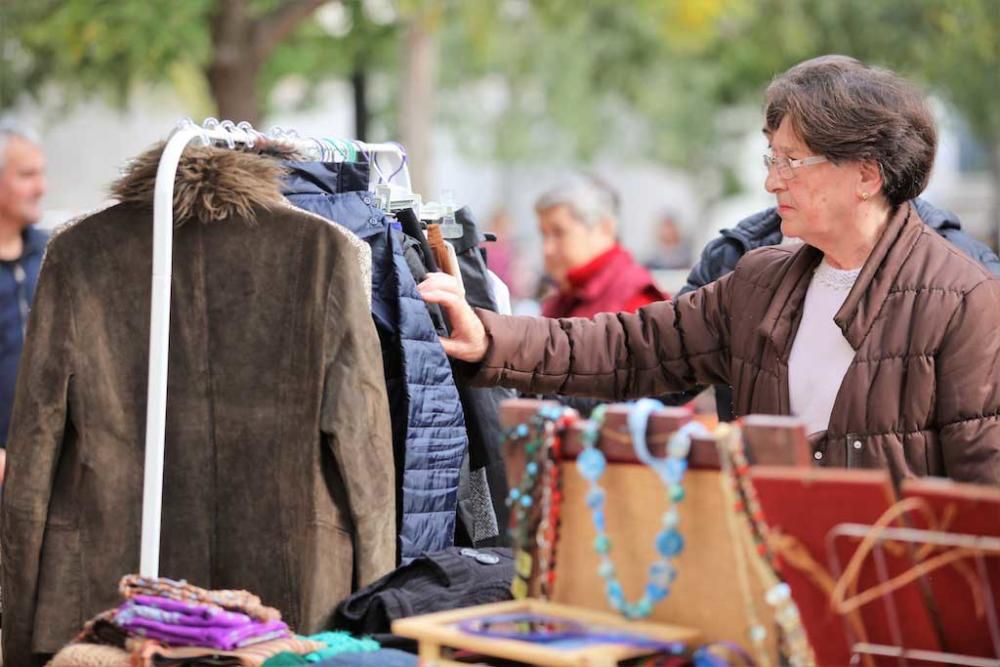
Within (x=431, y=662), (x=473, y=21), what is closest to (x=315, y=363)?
(x=431, y=662)

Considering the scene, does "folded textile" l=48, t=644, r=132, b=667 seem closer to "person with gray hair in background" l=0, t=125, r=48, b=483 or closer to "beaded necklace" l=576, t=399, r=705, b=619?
"beaded necklace" l=576, t=399, r=705, b=619

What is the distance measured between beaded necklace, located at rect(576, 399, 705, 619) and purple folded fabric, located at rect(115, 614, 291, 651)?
0.84 m

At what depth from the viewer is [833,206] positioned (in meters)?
3.03

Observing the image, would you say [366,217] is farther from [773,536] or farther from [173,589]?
[773,536]

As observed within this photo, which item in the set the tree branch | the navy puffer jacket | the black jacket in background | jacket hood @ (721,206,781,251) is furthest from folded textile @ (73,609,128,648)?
the tree branch

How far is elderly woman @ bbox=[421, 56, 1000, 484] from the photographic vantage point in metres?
2.89

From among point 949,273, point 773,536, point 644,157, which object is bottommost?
point 773,536

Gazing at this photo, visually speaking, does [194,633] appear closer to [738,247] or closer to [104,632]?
[104,632]

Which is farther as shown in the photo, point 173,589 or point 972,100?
point 972,100

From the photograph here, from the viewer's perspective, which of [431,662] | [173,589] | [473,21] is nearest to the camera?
[431,662]

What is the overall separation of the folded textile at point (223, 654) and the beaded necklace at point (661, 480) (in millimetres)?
777

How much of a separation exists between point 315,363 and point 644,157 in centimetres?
2424

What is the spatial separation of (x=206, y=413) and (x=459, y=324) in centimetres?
65

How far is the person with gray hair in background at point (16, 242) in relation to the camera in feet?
17.6
